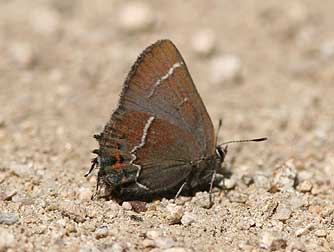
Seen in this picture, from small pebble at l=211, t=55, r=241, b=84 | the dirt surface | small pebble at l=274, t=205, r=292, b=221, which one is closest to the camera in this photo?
the dirt surface

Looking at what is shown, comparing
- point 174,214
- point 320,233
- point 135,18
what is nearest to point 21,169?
point 174,214

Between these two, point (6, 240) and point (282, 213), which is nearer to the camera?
point (6, 240)

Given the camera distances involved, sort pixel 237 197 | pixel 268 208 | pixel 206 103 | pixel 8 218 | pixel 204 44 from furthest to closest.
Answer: pixel 204 44 → pixel 206 103 → pixel 237 197 → pixel 268 208 → pixel 8 218

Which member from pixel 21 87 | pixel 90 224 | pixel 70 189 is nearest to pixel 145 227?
pixel 90 224

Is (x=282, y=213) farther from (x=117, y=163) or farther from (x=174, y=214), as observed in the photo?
(x=117, y=163)

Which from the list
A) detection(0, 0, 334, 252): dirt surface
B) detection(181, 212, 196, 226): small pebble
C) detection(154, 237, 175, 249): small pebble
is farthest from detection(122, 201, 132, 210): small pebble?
detection(154, 237, 175, 249): small pebble

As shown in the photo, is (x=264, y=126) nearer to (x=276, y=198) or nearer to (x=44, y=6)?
(x=276, y=198)

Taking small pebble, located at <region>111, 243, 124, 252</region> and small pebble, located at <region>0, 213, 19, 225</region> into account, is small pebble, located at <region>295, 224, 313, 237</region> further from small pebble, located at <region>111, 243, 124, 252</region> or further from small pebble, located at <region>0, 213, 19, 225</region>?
small pebble, located at <region>0, 213, 19, 225</region>
